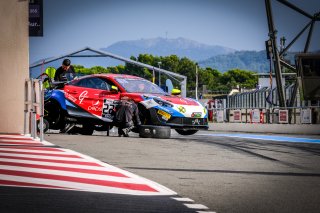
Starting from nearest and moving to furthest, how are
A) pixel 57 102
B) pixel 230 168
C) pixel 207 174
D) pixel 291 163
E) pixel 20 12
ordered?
pixel 207 174, pixel 230 168, pixel 291 163, pixel 20 12, pixel 57 102

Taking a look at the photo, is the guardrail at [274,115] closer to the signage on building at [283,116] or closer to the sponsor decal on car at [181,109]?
the signage on building at [283,116]

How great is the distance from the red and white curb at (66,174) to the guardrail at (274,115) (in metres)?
15.5

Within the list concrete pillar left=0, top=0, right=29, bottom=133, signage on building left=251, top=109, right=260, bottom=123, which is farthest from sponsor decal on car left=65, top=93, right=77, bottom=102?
signage on building left=251, top=109, right=260, bottom=123

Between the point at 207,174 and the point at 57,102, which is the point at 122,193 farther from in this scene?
the point at 57,102

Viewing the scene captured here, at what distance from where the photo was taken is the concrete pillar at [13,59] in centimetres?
1603

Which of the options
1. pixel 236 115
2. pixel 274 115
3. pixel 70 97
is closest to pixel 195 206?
pixel 70 97

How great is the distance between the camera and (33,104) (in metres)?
14.9

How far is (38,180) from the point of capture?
8031 mm

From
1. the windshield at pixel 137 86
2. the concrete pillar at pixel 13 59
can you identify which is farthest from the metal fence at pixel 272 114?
the concrete pillar at pixel 13 59

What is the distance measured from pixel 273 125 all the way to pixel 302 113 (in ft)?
4.80

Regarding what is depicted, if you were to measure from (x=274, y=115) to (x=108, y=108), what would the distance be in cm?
1220

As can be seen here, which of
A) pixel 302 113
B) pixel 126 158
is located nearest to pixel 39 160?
pixel 126 158

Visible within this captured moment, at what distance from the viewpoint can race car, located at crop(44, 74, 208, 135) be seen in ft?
54.5

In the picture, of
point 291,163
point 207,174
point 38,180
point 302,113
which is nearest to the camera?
point 38,180
